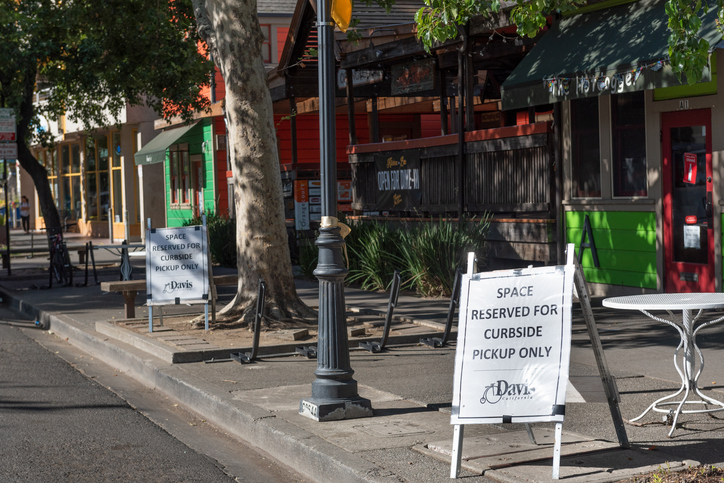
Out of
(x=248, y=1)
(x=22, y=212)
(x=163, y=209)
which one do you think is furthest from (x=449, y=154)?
(x=22, y=212)

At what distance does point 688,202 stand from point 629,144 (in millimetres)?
1232

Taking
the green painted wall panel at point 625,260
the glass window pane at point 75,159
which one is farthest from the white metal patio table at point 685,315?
the glass window pane at point 75,159

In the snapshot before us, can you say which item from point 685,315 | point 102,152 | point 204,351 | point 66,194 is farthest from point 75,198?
point 685,315

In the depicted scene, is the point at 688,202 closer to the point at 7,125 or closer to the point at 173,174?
the point at 7,125

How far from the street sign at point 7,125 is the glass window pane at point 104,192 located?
16.8 metres

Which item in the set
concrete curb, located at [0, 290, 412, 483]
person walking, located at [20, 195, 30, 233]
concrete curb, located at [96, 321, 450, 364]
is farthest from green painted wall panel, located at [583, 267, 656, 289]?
person walking, located at [20, 195, 30, 233]

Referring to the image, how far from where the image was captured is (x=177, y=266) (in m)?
10.1

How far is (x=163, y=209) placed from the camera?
32438 millimetres

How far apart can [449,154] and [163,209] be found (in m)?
19.8

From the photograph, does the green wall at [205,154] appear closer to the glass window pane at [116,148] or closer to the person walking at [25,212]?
the glass window pane at [116,148]

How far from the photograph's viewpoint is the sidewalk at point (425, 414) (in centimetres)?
487

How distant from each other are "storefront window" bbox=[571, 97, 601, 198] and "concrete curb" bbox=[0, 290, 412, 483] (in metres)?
6.63

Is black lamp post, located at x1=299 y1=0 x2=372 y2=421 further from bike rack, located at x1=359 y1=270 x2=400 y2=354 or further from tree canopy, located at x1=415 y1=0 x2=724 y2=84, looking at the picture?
bike rack, located at x1=359 y1=270 x2=400 y2=354

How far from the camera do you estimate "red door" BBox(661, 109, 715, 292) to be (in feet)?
35.2
